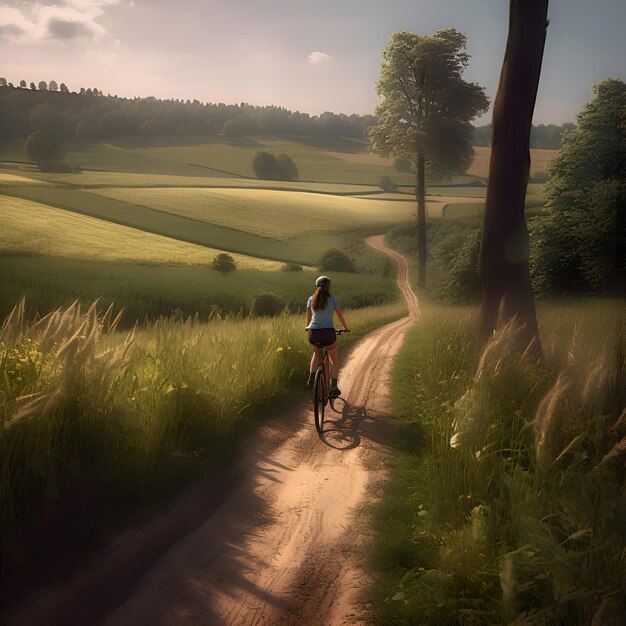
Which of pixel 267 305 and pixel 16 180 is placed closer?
pixel 267 305

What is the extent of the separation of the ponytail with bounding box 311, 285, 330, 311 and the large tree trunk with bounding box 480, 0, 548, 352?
9.59 ft

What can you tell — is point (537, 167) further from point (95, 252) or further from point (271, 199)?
point (95, 252)

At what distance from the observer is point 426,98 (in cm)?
3544

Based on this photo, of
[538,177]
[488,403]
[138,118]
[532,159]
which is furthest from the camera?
[138,118]

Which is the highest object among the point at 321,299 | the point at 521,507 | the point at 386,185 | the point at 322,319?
the point at 386,185

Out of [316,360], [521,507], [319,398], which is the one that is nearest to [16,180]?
[316,360]

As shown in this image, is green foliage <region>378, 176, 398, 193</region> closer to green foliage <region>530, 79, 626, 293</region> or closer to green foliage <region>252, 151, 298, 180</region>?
green foliage <region>252, 151, 298, 180</region>

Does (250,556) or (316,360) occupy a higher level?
(316,360)

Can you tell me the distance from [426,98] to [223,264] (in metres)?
17.1

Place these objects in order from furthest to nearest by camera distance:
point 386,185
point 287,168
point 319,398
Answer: point 287,168
point 386,185
point 319,398

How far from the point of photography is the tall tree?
34312 millimetres

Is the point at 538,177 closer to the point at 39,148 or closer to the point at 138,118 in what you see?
the point at 39,148

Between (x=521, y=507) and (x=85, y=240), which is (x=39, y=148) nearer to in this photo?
(x=85, y=240)

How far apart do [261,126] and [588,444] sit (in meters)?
134
